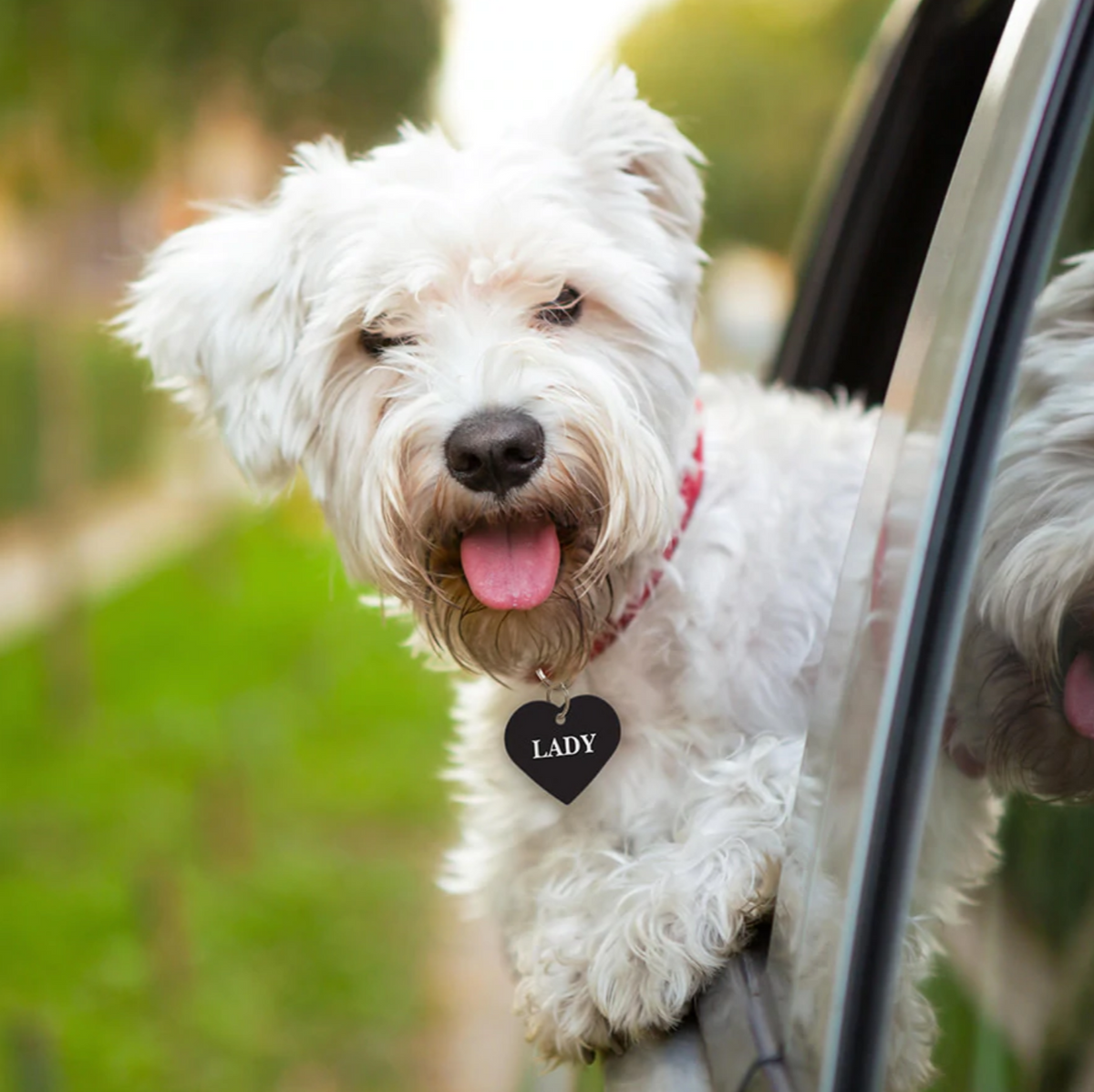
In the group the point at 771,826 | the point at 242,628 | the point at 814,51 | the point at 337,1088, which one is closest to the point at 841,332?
the point at 771,826

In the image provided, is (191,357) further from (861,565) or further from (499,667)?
(861,565)

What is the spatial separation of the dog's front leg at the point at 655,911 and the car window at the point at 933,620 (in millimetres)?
366

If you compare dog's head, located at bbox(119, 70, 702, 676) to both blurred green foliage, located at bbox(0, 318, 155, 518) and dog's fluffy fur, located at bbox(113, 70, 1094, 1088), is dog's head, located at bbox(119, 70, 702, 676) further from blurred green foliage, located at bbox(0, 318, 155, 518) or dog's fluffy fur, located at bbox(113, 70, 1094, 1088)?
blurred green foliage, located at bbox(0, 318, 155, 518)

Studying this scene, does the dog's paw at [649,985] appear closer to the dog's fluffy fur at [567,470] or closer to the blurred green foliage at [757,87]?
the dog's fluffy fur at [567,470]

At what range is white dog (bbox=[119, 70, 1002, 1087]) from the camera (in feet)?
6.42

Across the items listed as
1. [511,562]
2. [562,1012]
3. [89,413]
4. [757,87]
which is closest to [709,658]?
[511,562]

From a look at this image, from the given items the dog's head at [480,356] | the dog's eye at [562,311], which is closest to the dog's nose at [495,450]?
the dog's head at [480,356]

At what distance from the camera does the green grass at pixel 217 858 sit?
5.09 meters

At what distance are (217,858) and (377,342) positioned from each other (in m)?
5.05

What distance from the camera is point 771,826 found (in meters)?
1.80

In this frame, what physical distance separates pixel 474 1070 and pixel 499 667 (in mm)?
3637

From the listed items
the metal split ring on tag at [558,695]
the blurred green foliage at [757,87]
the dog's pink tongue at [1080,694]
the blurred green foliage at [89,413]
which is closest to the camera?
the dog's pink tongue at [1080,694]

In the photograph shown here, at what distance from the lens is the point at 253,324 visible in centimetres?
227

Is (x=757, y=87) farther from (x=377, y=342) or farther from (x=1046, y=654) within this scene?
(x=1046, y=654)
